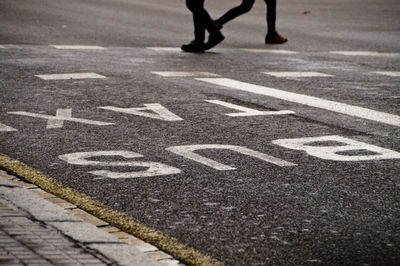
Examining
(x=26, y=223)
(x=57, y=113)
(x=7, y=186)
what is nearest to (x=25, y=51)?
(x=57, y=113)

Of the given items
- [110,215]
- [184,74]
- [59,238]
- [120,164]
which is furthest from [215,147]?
[184,74]

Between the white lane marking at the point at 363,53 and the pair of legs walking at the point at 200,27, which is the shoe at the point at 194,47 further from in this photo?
the white lane marking at the point at 363,53

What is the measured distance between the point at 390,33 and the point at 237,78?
26.5ft

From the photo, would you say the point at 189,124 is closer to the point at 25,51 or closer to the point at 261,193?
the point at 261,193

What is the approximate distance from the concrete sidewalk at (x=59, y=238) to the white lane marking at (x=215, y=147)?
1.38 metres

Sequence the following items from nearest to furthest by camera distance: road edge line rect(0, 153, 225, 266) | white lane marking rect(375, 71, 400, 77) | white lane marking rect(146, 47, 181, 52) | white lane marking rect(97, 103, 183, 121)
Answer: road edge line rect(0, 153, 225, 266), white lane marking rect(97, 103, 183, 121), white lane marking rect(375, 71, 400, 77), white lane marking rect(146, 47, 181, 52)

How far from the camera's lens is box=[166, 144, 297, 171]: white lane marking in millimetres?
6189

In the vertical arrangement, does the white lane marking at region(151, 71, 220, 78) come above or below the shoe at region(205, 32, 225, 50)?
below

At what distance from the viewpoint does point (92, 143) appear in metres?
6.82

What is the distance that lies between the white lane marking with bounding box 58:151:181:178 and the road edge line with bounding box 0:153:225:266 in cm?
36

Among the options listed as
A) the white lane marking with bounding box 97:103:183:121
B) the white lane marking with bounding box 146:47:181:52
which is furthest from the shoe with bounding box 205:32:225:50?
the white lane marking with bounding box 97:103:183:121

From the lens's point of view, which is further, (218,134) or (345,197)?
(218,134)

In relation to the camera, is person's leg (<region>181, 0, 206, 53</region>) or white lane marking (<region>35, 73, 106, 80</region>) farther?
person's leg (<region>181, 0, 206, 53</region>)

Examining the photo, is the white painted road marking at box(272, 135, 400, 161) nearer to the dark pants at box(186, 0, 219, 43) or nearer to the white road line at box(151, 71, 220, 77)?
the white road line at box(151, 71, 220, 77)
